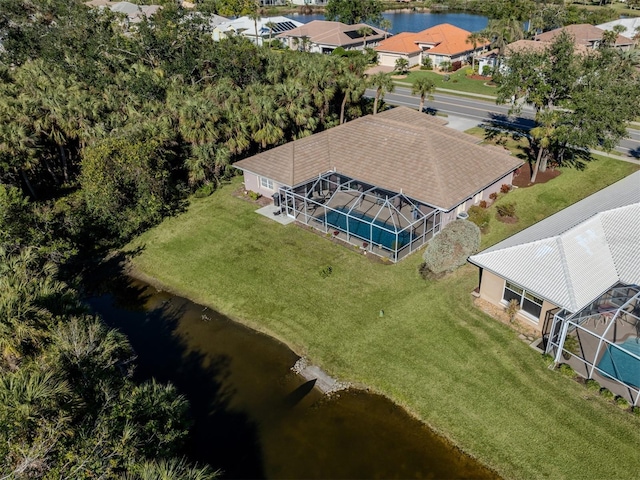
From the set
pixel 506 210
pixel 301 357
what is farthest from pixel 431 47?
pixel 301 357

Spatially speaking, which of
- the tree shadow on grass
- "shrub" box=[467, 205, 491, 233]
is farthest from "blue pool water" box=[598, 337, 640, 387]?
the tree shadow on grass

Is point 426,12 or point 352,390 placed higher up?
point 426,12

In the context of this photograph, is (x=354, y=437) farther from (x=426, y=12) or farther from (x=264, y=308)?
(x=426, y=12)

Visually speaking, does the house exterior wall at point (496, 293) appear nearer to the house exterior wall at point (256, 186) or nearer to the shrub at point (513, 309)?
the shrub at point (513, 309)

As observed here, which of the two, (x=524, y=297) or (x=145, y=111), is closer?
(x=524, y=297)

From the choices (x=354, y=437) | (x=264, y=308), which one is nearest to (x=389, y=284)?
(x=264, y=308)

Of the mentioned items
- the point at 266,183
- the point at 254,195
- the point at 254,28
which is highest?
the point at 254,28

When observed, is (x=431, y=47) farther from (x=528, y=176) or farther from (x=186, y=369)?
(x=186, y=369)
